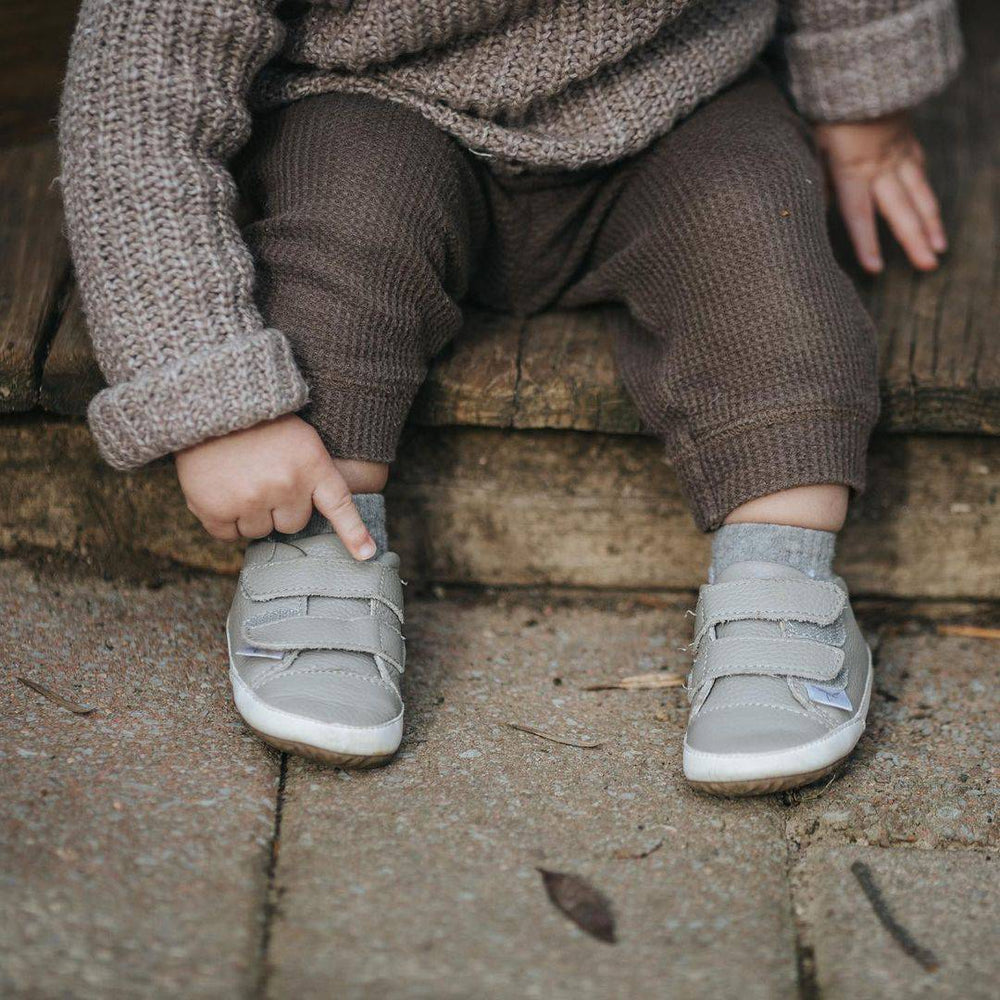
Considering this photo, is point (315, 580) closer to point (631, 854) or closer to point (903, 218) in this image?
point (631, 854)

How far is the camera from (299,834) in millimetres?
955

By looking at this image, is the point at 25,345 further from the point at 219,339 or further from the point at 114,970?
the point at 114,970

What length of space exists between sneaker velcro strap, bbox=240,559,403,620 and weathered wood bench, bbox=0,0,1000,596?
9.3 inches

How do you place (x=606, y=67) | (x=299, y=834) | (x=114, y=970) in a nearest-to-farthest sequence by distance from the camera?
(x=114, y=970)
(x=299, y=834)
(x=606, y=67)

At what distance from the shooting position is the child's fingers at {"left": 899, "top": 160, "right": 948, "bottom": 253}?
1.50 m

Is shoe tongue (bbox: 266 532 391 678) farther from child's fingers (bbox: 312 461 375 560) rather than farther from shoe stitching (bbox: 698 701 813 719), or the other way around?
shoe stitching (bbox: 698 701 813 719)

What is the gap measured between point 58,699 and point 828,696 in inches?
28.2

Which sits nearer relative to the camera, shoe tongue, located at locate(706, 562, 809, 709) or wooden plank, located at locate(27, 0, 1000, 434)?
shoe tongue, located at locate(706, 562, 809, 709)

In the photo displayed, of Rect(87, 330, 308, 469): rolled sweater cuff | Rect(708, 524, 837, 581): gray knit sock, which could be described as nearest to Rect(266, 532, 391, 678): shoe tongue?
Rect(87, 330, 308, 469): rolled sweater cuff

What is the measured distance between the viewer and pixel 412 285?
3.75 ft

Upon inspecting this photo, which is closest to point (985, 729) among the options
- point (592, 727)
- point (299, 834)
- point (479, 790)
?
point (592, 727)

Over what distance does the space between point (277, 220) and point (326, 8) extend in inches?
8.7

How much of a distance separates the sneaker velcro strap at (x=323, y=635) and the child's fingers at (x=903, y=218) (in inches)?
34.1

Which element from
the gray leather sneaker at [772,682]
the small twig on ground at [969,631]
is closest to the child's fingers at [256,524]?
the gray leather sneaker at [772,682]
